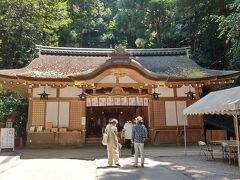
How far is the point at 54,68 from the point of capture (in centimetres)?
1648

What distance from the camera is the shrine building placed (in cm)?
1493

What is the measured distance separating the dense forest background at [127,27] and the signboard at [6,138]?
672 cm

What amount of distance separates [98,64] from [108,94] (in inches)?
114

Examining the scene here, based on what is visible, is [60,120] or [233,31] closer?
[233,31]

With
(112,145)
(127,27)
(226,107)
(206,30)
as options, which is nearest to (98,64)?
(112,145)

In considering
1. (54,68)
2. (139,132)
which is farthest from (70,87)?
(139,132)

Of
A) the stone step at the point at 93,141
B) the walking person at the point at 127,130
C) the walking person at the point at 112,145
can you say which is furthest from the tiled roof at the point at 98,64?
the walking person at the point at 112,145

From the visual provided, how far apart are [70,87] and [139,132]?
789cm

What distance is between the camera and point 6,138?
504 inches

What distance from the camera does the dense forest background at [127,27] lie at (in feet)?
73.8

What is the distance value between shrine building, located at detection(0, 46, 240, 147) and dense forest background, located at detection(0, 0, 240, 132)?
11.4 ft

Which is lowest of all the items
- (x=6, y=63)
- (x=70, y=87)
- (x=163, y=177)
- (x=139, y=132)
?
(x=163, y=177)

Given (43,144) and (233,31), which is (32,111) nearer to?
(43,144)

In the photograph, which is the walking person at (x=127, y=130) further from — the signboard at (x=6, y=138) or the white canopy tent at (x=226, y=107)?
the signboard at (x=6, y=138)
